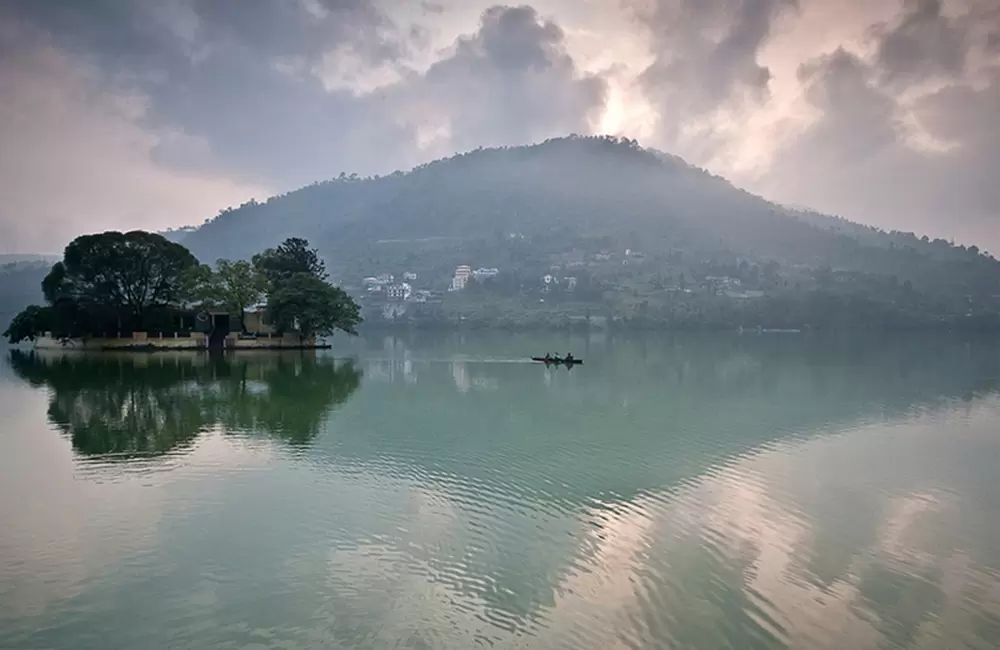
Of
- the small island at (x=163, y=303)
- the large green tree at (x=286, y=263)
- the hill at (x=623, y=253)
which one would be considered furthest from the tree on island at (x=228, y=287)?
the hill at (x=623, y=253)

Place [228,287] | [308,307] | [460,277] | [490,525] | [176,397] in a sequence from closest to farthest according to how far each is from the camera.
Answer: [490,525]
[176,397]
[308,307]
[228,287]
[460,277]

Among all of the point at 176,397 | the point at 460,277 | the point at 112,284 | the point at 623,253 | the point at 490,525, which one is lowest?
the point at 490,525

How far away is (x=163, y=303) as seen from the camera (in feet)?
143

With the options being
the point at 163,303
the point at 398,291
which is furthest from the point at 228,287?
the point at 398,291

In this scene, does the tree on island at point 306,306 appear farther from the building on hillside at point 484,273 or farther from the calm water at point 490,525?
the building on hillside at point 484,273

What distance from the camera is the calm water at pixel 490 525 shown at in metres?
6.99

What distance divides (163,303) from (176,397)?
81.1ft

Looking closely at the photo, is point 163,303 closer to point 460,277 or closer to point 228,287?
point 228,287

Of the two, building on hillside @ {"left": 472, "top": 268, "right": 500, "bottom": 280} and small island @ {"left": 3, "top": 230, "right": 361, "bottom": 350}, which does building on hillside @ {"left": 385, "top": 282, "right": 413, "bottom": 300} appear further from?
small island @ {"left": 3, "top": 230, "right": 361, "bottom": 350}

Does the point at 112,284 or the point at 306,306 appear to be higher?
the point at 112,284

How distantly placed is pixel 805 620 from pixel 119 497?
32.4ft

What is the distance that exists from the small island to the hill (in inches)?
2029

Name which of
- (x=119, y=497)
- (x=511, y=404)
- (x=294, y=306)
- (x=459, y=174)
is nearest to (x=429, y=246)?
(x=459, y=174)

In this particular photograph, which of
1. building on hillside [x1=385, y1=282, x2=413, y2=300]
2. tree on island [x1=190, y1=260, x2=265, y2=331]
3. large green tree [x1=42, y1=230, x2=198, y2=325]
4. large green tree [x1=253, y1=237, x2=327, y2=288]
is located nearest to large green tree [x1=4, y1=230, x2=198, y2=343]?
large green tree [x1=42, y1=230, x2=198, y2=325]
